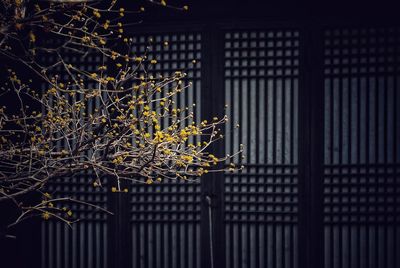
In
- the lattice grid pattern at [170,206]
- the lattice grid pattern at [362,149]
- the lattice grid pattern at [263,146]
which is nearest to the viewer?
the lattice grid pattern at [362,149]

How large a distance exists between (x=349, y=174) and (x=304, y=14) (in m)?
1.83

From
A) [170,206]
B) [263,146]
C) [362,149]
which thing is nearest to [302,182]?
[263,146]

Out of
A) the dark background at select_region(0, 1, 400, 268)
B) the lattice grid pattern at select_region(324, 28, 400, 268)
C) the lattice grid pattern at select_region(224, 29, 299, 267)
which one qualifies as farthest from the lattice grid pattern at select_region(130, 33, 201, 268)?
the lattice grid pattern at select_region(324, 28, 400, 268)

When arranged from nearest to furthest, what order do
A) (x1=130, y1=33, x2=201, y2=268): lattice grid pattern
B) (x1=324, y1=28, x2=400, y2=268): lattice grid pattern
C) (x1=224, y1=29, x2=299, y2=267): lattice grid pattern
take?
(x1=324, y1=28, x2=400, y2=268): lattice grid pattern
(x1=224, y1=29, x2=299, y2=267): lattice grid pattern
(x1=130, y1=33, x2=201, y2=268): lattice grid pattern

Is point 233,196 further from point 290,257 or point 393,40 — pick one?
point 393,40

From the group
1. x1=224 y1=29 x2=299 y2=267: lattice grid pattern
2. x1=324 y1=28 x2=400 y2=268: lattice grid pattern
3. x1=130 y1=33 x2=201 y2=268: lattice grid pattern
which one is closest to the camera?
x1=324 y1=28 x2=400 y2=268: lattice grid pattern

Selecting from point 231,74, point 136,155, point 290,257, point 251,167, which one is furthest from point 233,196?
point 136,155

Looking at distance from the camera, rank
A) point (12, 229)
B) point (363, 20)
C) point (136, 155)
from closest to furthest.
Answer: point (136, 155)
point (363, 20)
point (12, 229)

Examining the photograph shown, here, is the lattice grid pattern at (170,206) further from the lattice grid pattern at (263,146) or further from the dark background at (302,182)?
the lattice grid pattern at (263,146)

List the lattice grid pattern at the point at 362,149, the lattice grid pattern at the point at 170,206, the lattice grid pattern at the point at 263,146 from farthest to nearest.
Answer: the lattice grid pattern at the point at 170,206, the lattice grid pattern at the point at 263,146, the lattice grid pattern at the point at 362,149

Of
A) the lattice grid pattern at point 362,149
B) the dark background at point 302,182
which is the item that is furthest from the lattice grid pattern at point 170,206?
the lattice grid pattern at point 362,149

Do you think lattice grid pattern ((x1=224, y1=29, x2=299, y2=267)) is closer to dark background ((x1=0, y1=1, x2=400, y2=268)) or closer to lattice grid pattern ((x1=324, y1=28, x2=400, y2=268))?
dark background ((x1=0, y1=1, x2=400, y2=268))

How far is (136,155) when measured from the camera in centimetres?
411

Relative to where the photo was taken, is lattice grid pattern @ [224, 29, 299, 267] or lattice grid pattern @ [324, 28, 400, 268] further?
lattice grid pattern @ [224, 29, 299, 267]
